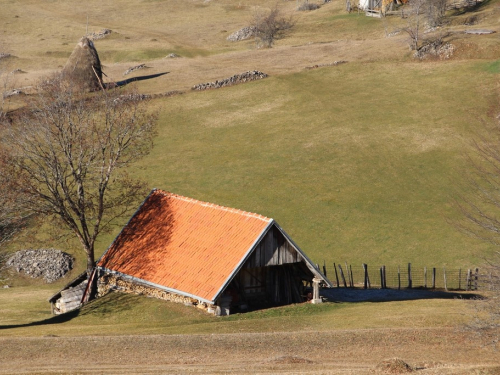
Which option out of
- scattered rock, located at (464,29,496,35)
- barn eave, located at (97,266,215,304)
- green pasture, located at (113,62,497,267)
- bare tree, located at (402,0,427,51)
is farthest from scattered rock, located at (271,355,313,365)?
scattered rock, located at (464,29,496,35)

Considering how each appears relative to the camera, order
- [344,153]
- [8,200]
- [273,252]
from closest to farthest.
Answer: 1. [273,252]
2. [8,200]
3. [344,153]

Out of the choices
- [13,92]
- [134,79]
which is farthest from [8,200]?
[134,79]

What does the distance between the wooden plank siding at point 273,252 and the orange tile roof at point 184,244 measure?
577mm

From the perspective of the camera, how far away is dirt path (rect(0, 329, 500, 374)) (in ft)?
93.5

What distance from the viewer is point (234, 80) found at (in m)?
84.1

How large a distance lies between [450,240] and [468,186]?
8121 millimetres

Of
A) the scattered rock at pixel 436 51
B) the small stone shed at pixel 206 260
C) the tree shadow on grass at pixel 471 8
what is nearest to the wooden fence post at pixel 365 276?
the small stone shed at pixel 206 260

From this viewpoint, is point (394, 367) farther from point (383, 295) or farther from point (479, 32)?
point (479, 32)

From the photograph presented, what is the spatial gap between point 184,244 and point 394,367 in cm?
1643

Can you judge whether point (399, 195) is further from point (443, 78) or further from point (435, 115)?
point (443, 78)

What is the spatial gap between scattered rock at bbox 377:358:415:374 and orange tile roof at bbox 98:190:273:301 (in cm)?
1146

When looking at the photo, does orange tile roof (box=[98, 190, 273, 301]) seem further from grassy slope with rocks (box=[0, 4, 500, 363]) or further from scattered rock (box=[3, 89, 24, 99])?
scattered rock (box=[3, 89, 24, 99])

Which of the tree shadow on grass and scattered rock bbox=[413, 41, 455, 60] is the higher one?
the tree shadow on grass

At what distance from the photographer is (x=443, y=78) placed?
78.4 m
